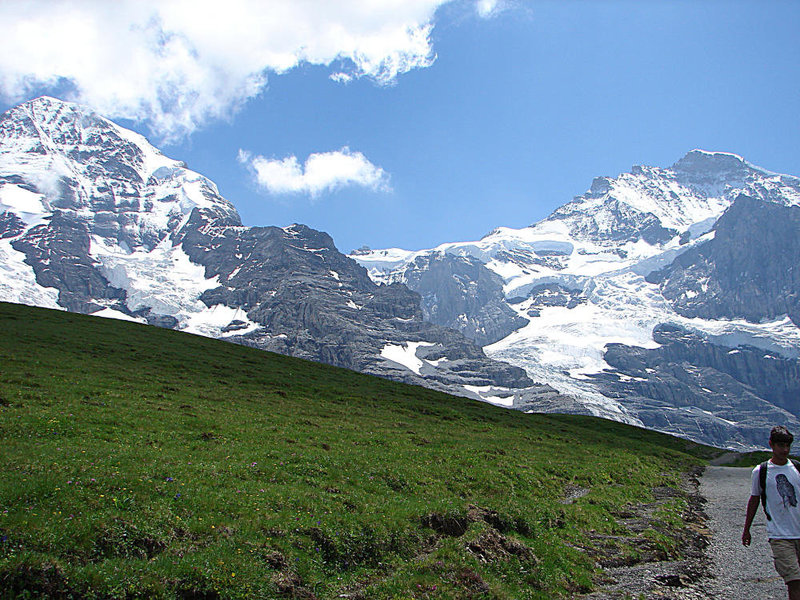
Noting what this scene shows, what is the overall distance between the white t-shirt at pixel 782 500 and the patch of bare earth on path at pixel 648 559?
5178 mm

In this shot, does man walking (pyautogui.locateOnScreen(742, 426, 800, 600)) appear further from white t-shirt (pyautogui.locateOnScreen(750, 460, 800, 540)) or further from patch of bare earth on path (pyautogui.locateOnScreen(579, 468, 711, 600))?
patch of bare earth on path (pyautogui.locateOnScreen(579, 468, 711, 600))

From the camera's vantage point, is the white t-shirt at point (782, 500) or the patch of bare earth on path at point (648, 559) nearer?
the white t-shirt at point (782, 500)

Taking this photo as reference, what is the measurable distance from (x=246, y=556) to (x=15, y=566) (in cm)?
543

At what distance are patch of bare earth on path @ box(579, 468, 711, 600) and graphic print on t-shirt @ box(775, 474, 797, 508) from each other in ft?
18.5

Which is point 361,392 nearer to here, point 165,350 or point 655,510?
point 165,350

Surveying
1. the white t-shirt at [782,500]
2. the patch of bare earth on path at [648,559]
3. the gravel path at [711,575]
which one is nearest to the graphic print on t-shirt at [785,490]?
the white t-shirt at [782,500]

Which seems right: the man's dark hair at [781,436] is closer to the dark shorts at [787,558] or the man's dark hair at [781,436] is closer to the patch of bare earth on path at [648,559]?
the dark shorts at [787,558]

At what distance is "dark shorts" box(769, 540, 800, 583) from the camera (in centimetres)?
1251

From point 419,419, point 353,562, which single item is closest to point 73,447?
point 353,562

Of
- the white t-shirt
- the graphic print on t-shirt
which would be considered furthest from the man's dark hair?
the graphic print on t-shirt

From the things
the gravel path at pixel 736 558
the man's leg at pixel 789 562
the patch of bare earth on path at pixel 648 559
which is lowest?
the patch of bare earth on path at pixel 648 559

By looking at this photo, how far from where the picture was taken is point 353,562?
16.9m

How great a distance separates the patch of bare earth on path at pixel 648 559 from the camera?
675 inches

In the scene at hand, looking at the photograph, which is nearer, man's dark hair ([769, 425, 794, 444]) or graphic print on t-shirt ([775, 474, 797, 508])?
man's dark hair ([769, 425, 794, 444])
